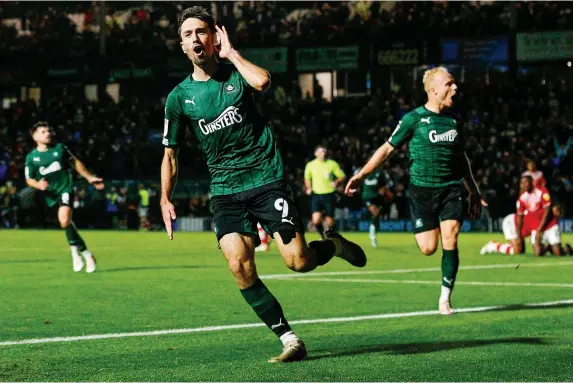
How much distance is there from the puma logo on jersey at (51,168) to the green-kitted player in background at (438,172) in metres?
7.92

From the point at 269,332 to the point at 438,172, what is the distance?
125 inches

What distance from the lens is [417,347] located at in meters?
8.91

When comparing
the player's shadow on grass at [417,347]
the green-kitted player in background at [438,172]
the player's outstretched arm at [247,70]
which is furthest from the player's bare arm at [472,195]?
the player's outstretched arm at [247,70]

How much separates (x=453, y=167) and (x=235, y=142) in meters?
4.50

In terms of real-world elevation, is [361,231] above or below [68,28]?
below

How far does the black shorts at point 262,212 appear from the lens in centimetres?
823

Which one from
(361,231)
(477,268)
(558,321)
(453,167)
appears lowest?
(361,231)

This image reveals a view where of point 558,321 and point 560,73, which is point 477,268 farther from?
point 560,73

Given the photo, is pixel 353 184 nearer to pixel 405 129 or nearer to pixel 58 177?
pixel 405 129

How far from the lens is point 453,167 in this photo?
12273 mm

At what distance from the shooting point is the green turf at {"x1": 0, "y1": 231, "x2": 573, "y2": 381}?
25.2 feet

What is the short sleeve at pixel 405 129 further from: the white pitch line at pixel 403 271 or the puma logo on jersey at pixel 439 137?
the white pitch line at pixel 403 271

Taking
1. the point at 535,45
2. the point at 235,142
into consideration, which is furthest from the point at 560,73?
the point at 235,142

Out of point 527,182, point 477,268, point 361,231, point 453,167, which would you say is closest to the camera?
point 453,167
